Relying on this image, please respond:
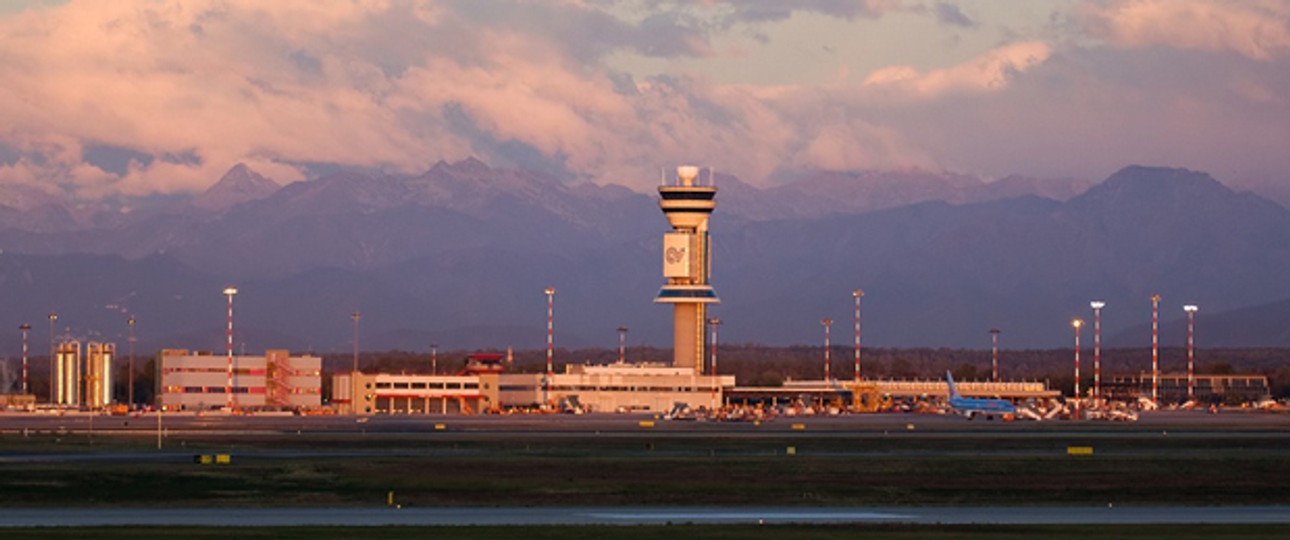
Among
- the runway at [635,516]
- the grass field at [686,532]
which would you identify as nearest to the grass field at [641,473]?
the runway at [635,516]

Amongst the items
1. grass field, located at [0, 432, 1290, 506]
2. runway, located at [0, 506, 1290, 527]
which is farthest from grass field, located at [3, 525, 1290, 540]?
grass field, located at [0, 432, 1290, 506]

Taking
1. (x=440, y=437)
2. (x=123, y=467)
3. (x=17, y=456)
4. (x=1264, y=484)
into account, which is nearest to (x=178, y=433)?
(x=440, y=437)

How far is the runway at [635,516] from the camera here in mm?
62531

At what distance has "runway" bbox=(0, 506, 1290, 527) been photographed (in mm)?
62531

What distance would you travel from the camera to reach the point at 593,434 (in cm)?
14125

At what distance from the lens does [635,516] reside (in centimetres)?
6556

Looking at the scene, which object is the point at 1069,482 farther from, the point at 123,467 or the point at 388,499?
the point at 123,467

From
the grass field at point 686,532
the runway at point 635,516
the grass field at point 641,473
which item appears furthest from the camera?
the grass field at point 641,473

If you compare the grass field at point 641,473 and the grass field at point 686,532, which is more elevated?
the grass field at point 641,473

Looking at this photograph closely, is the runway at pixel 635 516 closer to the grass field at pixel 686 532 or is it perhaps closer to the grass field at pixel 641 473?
the grass field at pixel 686 532

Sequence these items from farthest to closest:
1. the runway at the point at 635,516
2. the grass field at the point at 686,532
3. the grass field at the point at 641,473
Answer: the grass field at the point at 641,473
the runway at the point at 635,516
the grass field at the point at 686,532

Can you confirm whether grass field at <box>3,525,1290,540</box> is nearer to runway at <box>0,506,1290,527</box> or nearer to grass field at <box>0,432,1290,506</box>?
runway at <box>0,506,1290,527</box>

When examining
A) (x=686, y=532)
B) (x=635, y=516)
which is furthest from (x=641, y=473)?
(x=686, y=532)

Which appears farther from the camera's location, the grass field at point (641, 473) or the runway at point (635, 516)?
the grass field at point (641, 473)
